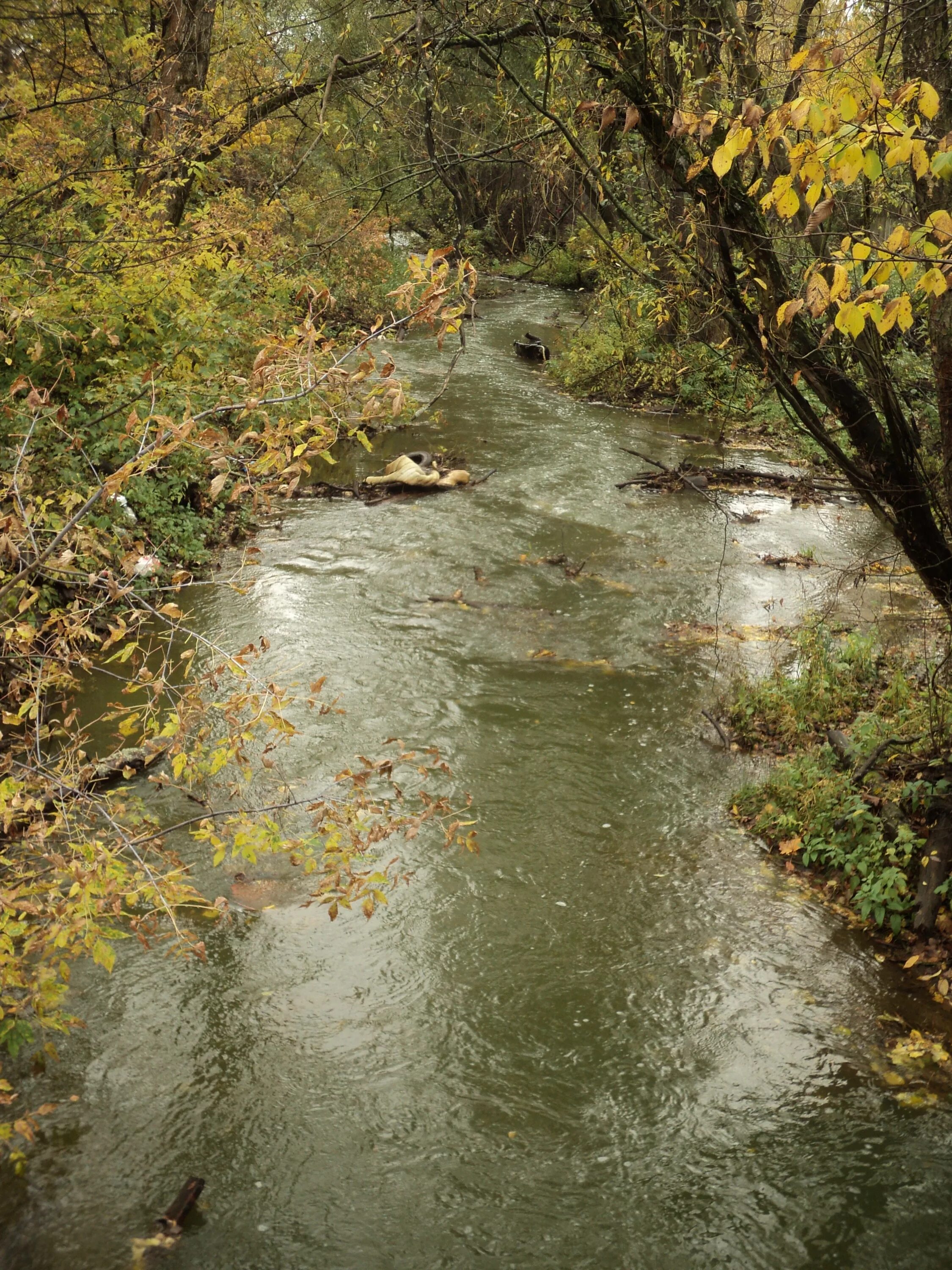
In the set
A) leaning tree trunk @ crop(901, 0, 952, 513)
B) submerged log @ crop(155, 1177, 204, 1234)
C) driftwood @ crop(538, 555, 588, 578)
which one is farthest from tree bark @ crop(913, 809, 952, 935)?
driftwood @ crop(538, 555, 588, 578)

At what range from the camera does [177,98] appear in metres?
13.4

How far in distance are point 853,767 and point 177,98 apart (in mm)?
12155

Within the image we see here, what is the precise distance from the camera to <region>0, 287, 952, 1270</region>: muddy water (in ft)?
13.2

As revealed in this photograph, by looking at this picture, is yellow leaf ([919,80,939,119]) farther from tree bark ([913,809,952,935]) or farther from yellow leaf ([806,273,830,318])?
tree bark ([913,809,952,935])

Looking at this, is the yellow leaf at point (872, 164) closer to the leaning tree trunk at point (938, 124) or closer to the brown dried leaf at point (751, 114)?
the brown dried leaf at point (751, 114)

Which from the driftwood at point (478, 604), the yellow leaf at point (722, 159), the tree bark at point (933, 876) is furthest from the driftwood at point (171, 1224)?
the driftwood at point (478, 604)

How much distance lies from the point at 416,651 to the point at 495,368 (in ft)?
45.4

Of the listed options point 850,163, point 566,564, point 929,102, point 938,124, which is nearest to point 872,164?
point 850,163

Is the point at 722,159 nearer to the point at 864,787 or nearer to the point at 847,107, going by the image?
the point at 847,107

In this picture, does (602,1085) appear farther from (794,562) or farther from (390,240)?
(390,240)

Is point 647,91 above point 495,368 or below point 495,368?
above

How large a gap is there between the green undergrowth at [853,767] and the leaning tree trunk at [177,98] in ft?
27.9

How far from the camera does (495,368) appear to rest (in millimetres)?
21531

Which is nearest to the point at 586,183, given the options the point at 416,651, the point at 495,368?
the point at 416,651
